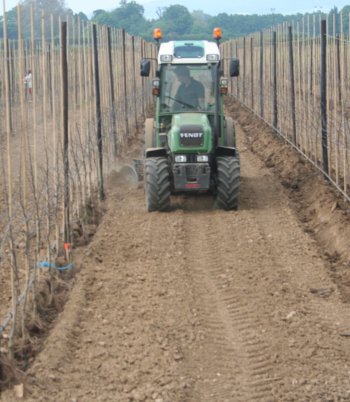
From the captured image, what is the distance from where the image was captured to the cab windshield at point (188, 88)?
39.4 ft

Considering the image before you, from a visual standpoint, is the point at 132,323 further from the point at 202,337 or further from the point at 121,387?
the point at 121,387

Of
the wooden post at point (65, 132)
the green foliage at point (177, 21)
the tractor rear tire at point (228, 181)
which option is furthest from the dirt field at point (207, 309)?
the green foliage at point (177, 21)

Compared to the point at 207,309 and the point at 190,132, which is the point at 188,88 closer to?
the point at 190,132

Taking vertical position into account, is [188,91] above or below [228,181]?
above

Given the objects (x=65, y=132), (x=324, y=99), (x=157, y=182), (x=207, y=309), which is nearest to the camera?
(x=207, y=309)

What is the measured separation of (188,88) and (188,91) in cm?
4

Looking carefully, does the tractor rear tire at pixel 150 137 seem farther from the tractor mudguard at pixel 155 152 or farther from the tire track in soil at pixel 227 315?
the tire track in soil at pixel 227 315

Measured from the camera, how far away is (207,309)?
763 centimetres

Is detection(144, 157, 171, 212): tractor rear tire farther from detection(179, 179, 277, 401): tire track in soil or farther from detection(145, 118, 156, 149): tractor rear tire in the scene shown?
detection(145, 118, 156, 149): tractor rear tire

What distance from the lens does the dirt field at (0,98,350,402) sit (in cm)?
593

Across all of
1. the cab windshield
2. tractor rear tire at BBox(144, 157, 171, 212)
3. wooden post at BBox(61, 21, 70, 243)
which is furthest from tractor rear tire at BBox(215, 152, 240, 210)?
wooden post at BBox(61, 21, 70, 243)

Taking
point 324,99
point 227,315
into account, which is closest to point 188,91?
point 324,99

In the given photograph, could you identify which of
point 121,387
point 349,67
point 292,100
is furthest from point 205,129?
point 349,67

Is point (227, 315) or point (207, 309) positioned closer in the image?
point (227, 315)
